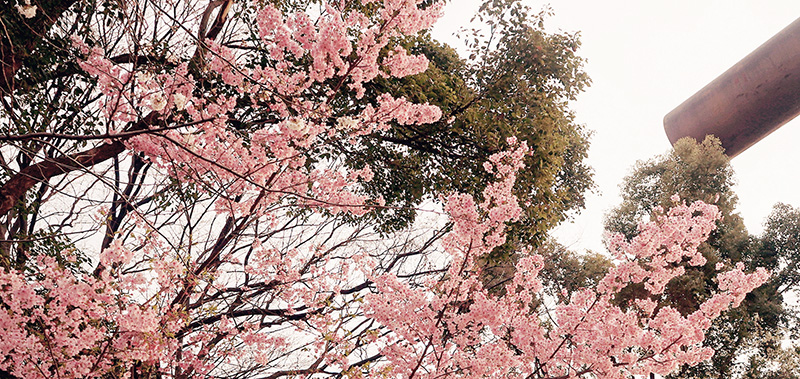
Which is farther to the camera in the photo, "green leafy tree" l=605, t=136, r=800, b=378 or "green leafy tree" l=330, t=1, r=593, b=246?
"green leafy tree" l=605, t=136, r=800, b=378

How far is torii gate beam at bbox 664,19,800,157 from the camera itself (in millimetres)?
9406

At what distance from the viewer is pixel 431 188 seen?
532 cm

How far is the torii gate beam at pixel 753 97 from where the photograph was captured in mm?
9406

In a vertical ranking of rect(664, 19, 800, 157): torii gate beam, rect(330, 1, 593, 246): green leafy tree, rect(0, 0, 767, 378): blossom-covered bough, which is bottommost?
rect(0, 0, 767, 378): blossom-covered bough

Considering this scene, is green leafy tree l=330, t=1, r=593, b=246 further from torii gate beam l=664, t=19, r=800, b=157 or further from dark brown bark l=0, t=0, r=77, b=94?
torii gate beam l=664, t=19, r=800, b=157

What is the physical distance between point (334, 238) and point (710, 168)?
815 centimetres

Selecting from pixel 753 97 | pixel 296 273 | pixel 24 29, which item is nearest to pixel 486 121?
pixel 296 273

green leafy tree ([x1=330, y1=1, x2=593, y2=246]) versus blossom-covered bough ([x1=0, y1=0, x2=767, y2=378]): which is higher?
green leafy tree ([x1=330, y1=1, x2=593, y2=246])

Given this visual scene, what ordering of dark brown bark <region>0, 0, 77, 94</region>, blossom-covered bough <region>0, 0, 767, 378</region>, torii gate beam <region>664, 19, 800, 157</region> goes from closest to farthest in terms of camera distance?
blossom-covered bough <region>0, 0, 767, 378</region>
dark brown bark <region>0, 0, 77, 94</region>
torii gate beam <region>664, 19, 800, 157</region>

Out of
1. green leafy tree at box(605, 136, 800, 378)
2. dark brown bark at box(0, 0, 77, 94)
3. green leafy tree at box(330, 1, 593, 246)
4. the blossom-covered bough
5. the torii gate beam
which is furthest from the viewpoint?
the torii gate beam

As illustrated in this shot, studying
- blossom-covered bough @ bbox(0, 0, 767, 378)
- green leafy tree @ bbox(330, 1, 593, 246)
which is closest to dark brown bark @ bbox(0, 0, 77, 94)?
blossom-covered bough @ bbox(0, 0, 767, 378)

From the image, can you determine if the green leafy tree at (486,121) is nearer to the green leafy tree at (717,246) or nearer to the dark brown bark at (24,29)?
the dark brown bark at (24,29)

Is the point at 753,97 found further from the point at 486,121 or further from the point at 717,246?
the point at 486,121

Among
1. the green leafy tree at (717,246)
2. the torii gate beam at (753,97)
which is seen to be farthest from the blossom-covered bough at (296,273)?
the torii gate beam at (753,97)
